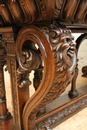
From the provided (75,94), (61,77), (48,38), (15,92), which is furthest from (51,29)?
(75,94)

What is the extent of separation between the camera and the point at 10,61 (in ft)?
1.80

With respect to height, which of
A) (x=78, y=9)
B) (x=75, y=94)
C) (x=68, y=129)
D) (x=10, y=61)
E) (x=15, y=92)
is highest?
(x=78, y=9)

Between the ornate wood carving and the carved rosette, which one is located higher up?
the ornate wood carving

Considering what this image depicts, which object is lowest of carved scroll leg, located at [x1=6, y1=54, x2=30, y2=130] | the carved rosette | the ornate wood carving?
carved scroll leg, located at [x1=6, y1=54, x2=30, y2=130]

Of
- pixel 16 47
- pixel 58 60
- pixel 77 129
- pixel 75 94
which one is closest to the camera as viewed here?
pixel 58 60

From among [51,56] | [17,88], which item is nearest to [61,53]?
[51,56]

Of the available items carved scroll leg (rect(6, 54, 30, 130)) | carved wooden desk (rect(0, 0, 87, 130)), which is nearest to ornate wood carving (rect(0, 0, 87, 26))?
carved wooden desk (rect(0, 0, 87, 130))

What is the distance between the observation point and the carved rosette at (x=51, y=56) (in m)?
0.38

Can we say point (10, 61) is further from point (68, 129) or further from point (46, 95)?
point (68, 129)

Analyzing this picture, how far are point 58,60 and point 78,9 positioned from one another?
156 mm

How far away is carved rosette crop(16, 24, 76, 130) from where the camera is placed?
1.26ft

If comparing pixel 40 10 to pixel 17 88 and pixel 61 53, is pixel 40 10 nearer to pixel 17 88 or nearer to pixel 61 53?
pixel 61 53

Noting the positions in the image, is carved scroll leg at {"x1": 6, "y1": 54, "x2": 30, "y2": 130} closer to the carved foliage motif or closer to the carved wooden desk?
the carved wooden desk

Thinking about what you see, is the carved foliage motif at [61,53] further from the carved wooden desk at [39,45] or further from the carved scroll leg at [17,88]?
Answer: the carved scroll leg at [17,88]
